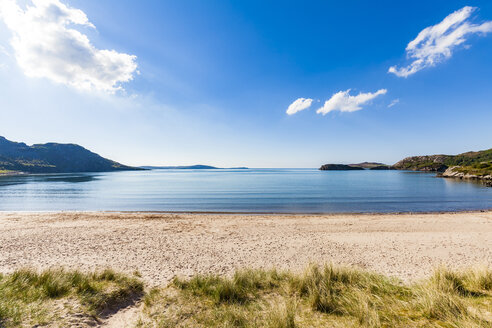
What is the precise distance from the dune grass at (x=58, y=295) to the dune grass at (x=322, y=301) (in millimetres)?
1239

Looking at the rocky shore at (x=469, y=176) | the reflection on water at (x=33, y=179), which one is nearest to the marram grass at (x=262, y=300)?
the rocky shore at (x=469, y=176)

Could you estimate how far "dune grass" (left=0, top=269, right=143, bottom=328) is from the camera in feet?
15.6

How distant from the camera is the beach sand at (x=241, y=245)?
10812 mm

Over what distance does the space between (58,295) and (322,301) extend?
25.7 ft

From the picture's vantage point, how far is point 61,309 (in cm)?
528

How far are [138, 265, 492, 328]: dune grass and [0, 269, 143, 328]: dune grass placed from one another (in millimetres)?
1239

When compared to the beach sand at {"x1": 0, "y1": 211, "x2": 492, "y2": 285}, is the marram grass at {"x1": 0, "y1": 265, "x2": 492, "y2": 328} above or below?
above

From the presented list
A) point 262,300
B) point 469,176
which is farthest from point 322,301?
point 469,176

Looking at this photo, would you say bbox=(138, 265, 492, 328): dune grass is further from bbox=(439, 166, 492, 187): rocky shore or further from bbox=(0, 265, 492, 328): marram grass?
bbox=(439, 166, 492, 187): rocky shore

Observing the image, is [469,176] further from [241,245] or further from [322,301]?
[322,301]

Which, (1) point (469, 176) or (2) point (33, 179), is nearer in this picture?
(1) point (469, 176)

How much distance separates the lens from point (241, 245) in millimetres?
14172

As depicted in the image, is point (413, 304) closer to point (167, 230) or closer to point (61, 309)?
point (61, 309)

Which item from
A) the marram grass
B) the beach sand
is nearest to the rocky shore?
the beach sand
